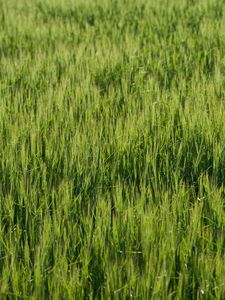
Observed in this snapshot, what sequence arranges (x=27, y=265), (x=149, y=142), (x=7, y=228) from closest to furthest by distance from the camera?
(x=27, y=265), (x=7, y=228), (x=149, y=142)

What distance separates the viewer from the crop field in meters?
1.26

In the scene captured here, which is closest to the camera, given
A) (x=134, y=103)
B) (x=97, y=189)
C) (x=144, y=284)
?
(x=144, y=284)

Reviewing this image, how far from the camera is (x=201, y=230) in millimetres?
1493

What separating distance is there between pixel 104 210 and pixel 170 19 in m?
3.57

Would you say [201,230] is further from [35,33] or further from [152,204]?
[35,33]

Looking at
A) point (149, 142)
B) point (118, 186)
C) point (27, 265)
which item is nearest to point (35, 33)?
point (149, 142)

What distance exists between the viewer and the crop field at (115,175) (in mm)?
1264

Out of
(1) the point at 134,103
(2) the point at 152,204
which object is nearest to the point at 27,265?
(2) the point at 152,204

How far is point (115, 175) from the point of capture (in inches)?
72.6

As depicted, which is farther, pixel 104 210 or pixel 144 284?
pixel 104 210

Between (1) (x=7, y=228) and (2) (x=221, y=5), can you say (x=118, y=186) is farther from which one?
(2) (x=221, y=5)

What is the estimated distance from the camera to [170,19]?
4.79 metres

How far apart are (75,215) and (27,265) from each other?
0.30m

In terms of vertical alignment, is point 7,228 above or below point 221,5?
below
